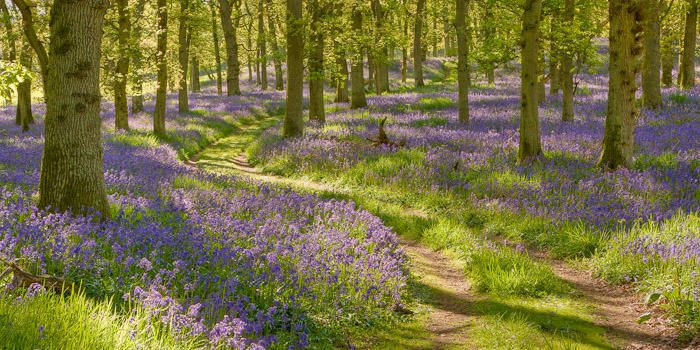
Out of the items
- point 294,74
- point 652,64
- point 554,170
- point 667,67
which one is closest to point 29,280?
point 554,170

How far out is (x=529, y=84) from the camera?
1145cm

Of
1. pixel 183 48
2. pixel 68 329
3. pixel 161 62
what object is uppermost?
pixel 183 48

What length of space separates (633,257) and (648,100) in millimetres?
14653

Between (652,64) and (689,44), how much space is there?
8.28 m

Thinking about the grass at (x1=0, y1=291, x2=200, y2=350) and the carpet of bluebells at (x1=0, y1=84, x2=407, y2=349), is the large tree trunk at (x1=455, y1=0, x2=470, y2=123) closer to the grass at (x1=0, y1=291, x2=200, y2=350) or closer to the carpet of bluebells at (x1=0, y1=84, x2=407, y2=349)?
the carpet of bluebells at (x1=0, y1=84, x2=407, y2=349)

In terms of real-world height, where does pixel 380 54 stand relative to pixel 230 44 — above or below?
below

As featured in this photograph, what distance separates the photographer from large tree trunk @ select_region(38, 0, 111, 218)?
5.55 m

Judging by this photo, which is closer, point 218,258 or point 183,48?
point 218,258

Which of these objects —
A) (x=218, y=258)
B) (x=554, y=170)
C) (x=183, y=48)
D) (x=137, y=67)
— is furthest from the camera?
(x=183, y=48)

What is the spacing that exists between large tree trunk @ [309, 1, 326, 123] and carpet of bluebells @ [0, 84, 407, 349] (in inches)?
426

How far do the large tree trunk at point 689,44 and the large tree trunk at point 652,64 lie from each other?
14.8 ft

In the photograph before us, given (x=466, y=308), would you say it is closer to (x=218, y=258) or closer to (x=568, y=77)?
(x=218, y=258)

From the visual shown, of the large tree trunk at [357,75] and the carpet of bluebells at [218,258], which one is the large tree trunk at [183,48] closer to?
the large tree trunk at [357,75]

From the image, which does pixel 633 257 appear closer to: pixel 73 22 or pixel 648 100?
pixel 73 22
